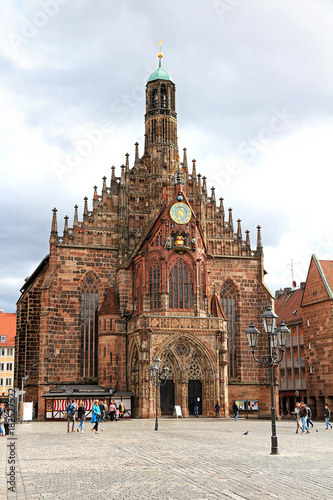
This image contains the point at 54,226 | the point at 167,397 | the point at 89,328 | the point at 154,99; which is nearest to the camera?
the point at 167,397

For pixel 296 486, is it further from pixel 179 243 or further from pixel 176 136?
pixel 176 136

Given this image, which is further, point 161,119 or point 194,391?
point 161,119

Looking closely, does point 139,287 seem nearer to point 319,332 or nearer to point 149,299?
point 149,299

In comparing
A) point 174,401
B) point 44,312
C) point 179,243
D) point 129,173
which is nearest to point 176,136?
point 129,173

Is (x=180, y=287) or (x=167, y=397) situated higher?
(x=180, y=287)

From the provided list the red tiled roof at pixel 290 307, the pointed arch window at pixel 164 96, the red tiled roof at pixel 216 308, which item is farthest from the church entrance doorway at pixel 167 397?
the pointed arch window at pixel 164 96

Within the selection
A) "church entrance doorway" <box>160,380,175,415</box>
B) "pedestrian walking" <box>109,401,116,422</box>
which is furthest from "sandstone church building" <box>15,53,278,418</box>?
"pedestrian walking" <box>109,401,116,422</box>

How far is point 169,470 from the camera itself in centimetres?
1636

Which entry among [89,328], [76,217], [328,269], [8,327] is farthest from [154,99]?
[8,327]

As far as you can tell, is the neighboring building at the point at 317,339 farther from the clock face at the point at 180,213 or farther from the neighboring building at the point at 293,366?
the clock face at the point at 180,213

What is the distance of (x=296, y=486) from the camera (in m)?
13.6

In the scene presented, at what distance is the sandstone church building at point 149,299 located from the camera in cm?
5059

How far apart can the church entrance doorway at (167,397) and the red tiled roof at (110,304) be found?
25.8 ft

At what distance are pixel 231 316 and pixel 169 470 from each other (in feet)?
139
